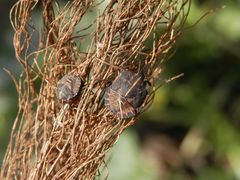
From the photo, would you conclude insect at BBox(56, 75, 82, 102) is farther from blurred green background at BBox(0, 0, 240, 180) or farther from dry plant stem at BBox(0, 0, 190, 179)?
blurred green background at BBox(0, 0, 240, 180)

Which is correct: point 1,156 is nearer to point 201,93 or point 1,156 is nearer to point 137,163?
point 137,163

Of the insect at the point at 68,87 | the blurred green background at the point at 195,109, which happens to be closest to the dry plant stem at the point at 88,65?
Answer: the insect at the point at 68,87

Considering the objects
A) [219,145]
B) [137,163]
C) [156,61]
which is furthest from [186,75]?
[156,61]

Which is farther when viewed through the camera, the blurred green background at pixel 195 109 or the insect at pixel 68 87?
the blurred green background at pixel 195 109

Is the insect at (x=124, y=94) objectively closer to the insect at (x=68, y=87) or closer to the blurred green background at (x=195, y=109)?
the insect at (x=68, y=87)

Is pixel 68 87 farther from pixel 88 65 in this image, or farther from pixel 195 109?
pixel 195 109

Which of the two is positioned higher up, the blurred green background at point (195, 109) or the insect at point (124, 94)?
the insect at point (124, 94)

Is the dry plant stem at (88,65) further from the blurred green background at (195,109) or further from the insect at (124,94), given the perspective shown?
the blurred green background at (195,109)
